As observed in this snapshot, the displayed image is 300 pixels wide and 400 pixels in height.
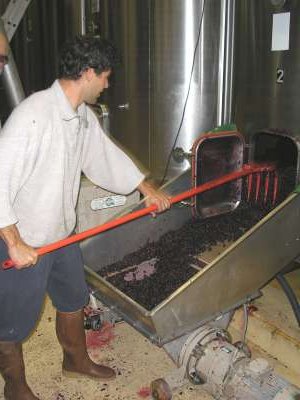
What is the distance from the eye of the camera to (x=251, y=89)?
8.82ft

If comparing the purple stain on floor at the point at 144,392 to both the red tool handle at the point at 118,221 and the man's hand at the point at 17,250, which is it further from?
the man's hand at the point at 17,250

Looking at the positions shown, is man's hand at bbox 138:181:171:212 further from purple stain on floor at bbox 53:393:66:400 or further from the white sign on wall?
the white sign on wall

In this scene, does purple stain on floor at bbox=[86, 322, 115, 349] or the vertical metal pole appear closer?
purple stain on floor at bbox=[86, 322, 115, 349]

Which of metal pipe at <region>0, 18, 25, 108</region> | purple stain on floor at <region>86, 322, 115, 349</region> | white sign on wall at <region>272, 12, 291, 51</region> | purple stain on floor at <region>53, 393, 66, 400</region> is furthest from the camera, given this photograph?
metal pipe at <region>0, 18, 25, 108</region>

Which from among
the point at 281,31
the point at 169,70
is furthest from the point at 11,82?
the point at 281,31

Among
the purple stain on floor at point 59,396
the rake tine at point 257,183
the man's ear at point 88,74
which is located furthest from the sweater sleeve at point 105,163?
the purple stain on floor at point 59,396

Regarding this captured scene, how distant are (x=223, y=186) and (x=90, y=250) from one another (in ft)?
3.16

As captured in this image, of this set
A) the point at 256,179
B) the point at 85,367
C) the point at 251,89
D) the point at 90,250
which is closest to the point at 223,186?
the point at 256,179

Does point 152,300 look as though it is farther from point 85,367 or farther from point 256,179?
point 256,179

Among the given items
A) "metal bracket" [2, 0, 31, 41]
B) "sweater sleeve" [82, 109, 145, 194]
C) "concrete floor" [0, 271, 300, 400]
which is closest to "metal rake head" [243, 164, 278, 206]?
"concrete floor" [0, 271, 300, 400]

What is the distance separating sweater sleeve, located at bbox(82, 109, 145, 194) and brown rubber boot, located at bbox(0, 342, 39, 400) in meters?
0.86

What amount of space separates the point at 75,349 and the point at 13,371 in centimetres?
35

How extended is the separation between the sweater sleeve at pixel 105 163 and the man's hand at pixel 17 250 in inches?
22.3

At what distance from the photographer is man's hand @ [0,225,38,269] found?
1.52 metres
